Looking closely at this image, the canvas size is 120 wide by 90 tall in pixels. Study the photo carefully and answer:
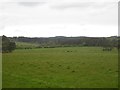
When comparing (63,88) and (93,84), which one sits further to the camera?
(93,84)

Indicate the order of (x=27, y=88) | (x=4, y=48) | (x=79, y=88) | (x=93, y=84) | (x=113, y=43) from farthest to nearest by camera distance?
(x=113, y=43) → (x=4, y=48) → (x=93, y=84) → (x=79, y=88) → (x=27, y=88)

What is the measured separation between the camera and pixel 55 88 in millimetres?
26438

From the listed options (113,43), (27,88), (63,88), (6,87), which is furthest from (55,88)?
(113,43)

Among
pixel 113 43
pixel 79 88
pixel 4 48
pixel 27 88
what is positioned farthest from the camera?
pixel 113 43

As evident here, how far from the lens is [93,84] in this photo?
30.1 m

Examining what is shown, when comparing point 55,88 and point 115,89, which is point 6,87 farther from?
point 115,89

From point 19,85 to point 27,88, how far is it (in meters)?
1.81

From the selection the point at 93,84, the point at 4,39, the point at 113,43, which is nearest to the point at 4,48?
the point at 4,39

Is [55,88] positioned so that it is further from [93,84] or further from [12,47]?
[12,47]

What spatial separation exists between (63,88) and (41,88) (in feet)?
7.31

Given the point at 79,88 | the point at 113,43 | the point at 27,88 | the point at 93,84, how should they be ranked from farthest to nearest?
the point at 113,43 < the point at 93,84 < the point at 79,88 < the point at 27,88

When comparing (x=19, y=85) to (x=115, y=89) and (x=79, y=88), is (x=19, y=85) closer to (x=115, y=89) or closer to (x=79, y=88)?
(x=79, y=88)

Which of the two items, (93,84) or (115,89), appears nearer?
(115,89)

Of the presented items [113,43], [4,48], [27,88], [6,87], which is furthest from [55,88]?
[113,43]
